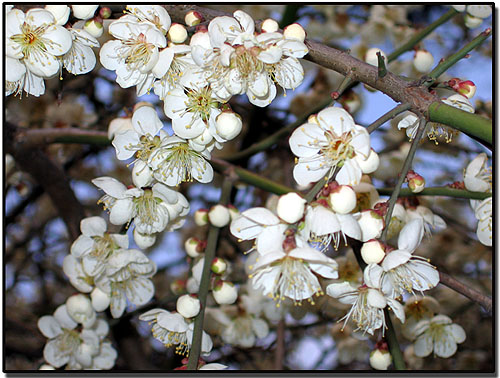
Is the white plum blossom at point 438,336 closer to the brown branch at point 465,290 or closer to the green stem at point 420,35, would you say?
the brown branch at point 465,290

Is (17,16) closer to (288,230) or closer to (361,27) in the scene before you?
(288,230)

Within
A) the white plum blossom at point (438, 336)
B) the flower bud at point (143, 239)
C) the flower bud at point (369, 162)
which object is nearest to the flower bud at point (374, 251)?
the flower bud at point (369, 162)

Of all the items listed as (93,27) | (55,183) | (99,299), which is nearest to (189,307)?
(99,299)

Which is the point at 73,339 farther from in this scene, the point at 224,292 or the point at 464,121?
the point at 464,121

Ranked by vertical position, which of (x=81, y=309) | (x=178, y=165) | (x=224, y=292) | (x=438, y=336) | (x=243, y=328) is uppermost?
(x=178, y=165)

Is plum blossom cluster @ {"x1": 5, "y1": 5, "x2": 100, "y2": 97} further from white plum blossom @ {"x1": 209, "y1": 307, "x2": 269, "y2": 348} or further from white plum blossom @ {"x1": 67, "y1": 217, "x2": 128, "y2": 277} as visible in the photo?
white plum blossom @ {"x1": 209, "y1": 307, "x2": 269, "y2": 348}

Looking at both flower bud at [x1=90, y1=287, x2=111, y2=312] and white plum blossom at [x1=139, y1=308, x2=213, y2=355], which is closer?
white plum blossom at [x1=139, y1=308, x2=213, y2=355]

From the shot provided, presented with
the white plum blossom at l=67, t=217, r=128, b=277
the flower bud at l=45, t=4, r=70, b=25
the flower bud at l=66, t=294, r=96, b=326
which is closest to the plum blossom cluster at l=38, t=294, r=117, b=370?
the flower bud at l=66, t=294, r=96, b=326
